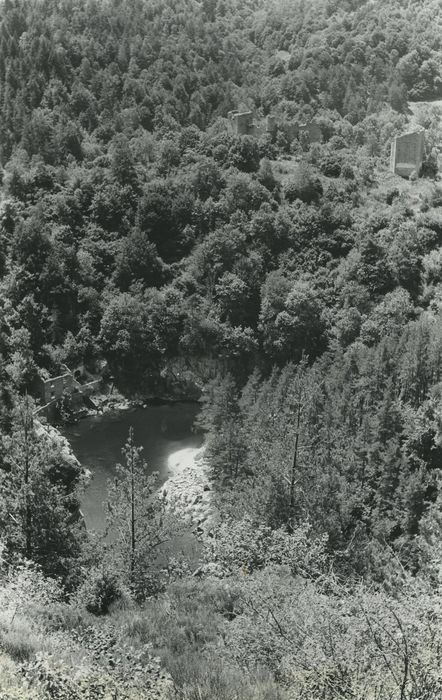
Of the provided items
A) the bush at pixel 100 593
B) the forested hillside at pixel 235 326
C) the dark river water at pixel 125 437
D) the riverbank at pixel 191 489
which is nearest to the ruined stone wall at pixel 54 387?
the forested hillside at pixel 235 326

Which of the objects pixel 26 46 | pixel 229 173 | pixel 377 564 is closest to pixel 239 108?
pixel 229 173

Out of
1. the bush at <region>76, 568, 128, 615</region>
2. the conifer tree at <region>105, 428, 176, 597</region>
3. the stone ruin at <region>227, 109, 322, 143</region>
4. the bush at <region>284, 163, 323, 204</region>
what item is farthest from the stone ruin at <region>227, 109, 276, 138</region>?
the bush at <region>76, 568, 128, 615</region>

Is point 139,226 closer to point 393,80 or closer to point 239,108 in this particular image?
point 239,108

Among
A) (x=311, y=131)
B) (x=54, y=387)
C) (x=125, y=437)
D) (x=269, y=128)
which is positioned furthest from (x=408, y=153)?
(x=54, y=387)

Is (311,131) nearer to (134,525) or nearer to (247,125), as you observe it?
(247,125)

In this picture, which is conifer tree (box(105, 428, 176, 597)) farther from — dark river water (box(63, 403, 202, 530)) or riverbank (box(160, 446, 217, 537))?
dark river water (box(63, 403, 202, 530))

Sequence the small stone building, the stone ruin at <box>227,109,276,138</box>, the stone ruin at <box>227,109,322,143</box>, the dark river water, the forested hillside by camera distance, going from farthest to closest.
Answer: the small stone building → the stone ruin at <box>227,109,322,143</box> → the stone ruin at <box>227,109,276,138</box> → the dark river water → the forested hillside
